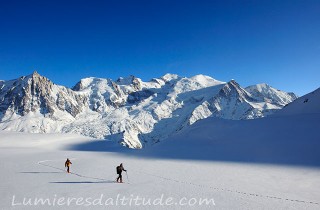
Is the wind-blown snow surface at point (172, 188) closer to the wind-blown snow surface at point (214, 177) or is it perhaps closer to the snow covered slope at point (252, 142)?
the wind-blown snow surface at point (214, 177)

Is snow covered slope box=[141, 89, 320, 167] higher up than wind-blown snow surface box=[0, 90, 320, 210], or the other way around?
snow covered slope box=[141, 89, 320, 167]

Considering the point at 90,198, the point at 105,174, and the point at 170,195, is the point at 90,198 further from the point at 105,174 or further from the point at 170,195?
the point at 105,174

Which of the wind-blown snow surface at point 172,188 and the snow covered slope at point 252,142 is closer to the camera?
the wind-blown snow surface at point 172,188

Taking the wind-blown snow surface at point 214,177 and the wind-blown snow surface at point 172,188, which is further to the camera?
the wind-blown snow surface at point 214,177

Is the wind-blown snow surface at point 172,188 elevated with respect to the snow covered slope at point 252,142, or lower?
lower

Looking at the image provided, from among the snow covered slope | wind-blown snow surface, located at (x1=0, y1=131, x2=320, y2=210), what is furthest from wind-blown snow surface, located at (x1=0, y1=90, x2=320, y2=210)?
the snow covered slope

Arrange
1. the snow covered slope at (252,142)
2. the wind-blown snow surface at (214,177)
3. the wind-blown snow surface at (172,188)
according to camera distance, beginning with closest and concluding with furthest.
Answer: the wind-blown snow surface at (172,188) → the wind-blown snow surface at (214,177) → the snow covered slope at (252,142)

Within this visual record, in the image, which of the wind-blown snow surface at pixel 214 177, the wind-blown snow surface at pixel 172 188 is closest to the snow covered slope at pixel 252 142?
the wind-blown snow surface at pixel 214 177

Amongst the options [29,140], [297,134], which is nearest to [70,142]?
[29,140]

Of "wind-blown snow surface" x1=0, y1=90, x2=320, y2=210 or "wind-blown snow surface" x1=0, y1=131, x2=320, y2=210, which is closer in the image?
"wind-blown snow surface" x1=0, y1=131, x2=320, y2=210

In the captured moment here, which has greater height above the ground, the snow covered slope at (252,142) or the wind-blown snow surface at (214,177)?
the snow covered slope at (252,142)

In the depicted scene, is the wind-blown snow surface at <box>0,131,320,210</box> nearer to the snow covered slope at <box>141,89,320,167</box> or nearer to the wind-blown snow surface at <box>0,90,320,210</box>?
the wind-blown snow surface at <box>0,90,320,210</box>

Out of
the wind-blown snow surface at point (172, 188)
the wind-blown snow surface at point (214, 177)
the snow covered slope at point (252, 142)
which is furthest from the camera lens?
the snow covered slope at point (252, 142)

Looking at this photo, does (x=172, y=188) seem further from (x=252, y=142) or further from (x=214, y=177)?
(x=252, y=142)
